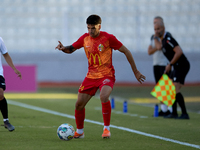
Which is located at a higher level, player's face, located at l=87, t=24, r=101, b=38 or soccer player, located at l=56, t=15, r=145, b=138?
player's face, located at l=87, t=24, r=101, b=38

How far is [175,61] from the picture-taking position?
9.54m

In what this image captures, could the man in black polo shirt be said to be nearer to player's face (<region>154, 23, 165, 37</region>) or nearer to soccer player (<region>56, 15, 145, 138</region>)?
player's face (<region>154, 23, 165, 37</region>)

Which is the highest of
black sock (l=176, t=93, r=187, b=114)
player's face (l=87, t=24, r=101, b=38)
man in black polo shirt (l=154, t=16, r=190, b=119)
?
player's face (l=87, t=24, r=101, b=38)

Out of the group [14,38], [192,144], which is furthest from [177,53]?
[14,38]

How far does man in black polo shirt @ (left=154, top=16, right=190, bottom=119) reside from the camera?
31.4 ft

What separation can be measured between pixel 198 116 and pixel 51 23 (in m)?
17.4

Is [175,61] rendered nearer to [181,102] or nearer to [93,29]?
[181,102]

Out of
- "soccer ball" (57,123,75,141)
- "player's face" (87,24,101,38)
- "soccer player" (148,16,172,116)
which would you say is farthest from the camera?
"soccer player" (148,16,172,116)

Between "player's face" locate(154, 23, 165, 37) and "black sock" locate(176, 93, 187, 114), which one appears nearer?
"black sock" locate(176, 93, 187, 114)

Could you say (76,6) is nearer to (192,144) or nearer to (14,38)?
(14,38)

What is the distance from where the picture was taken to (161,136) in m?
6.90

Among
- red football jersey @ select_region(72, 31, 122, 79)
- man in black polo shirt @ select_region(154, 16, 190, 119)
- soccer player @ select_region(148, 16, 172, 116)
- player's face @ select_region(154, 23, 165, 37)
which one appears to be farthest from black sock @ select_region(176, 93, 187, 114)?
red football jersey @ select_region(72, 31, 122, 79)

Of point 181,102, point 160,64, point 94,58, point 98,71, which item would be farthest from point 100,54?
point 160,64

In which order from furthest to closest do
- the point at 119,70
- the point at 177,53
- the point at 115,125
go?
the point at 119,70 < the point at 177,53 < the point at 115,125
